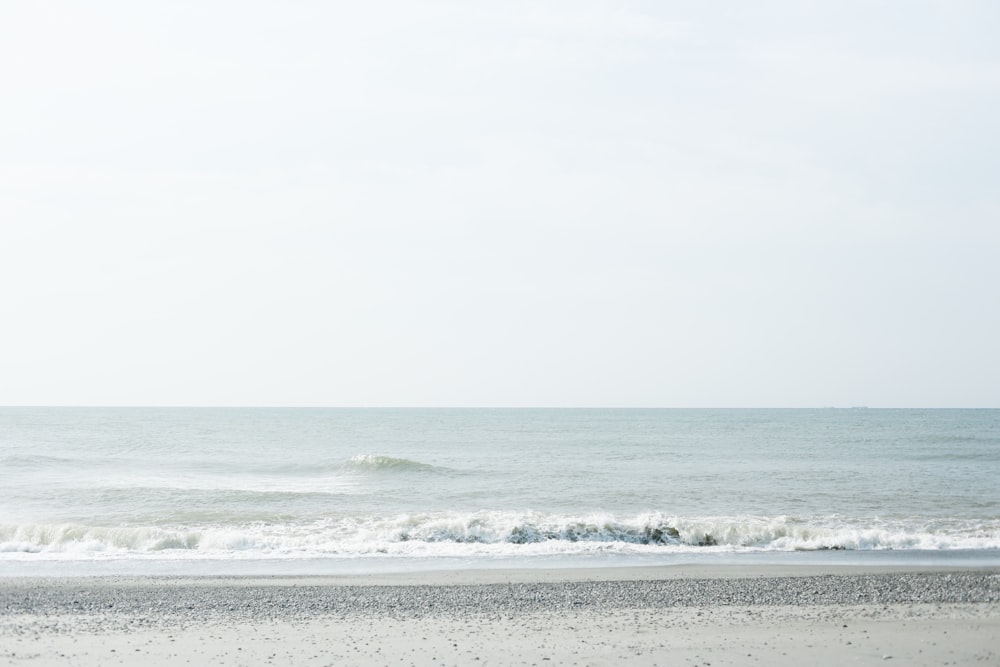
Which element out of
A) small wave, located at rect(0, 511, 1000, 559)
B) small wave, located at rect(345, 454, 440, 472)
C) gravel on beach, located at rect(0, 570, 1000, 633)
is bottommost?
small wave, located at rect(345, 454, 440, 472)

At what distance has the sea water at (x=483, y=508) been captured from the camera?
60.7 feet

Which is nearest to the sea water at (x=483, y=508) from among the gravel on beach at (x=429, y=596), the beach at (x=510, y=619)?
the gravel on beach at (x=429, y=596)

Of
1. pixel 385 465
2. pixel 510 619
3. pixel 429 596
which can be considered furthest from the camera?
pixel 385 465

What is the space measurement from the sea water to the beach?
8.95ft

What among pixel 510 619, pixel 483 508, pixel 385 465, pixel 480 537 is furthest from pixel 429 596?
pixel 385 465

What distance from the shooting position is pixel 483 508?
85.1 feet

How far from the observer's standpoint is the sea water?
1852 cm

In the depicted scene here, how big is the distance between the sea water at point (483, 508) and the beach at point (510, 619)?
2.73 metres

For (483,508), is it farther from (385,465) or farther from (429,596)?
(385,465)

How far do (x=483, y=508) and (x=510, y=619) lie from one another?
1467cm

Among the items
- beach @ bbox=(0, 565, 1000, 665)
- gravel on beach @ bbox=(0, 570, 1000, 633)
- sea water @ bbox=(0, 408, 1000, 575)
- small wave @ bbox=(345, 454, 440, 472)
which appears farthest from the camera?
small wave @ bbox=(345, 454, 440, 472)

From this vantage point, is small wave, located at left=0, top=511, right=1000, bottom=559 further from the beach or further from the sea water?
the beach

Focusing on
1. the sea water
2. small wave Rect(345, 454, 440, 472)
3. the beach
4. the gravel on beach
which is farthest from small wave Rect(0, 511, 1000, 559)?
small wave Rect(345, 454, 440, 472)

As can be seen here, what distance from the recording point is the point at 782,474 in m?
36.4
